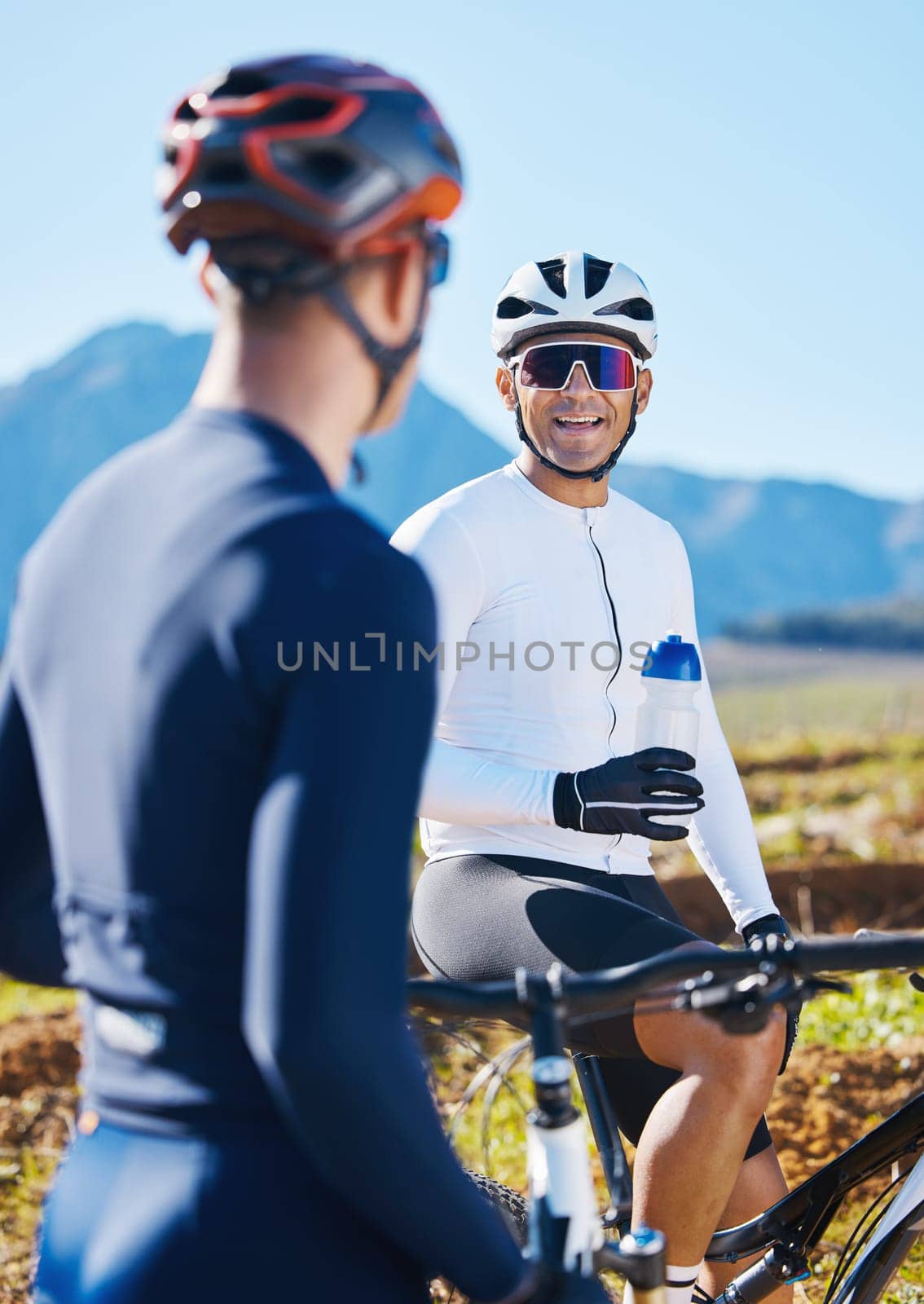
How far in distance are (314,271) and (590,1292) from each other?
1.24 m

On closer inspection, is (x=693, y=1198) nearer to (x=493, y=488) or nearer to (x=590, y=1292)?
(x=590, y=1292)

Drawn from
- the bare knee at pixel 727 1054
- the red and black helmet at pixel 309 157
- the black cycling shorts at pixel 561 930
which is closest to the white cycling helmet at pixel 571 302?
the black cycling shorts at pixel 561 930

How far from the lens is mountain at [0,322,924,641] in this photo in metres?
144

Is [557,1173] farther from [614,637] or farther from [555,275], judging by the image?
[555,275]

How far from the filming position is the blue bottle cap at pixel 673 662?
2641 millimetres

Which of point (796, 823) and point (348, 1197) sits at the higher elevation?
point (348, 1197)

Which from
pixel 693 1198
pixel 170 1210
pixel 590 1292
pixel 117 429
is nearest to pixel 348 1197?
pixel 170 1210

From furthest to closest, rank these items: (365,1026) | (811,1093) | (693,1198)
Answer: (811,1093), (693,1198), (365,1026)

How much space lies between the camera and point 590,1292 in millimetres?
1505

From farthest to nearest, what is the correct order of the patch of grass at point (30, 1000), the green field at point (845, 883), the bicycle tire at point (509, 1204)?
the patch of grass at point (30, 1000) → the green field at point (845, 883) → the bicycle tire at point (509, 1204)

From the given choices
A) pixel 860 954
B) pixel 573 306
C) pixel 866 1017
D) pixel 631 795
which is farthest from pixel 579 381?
pixel 866 1017

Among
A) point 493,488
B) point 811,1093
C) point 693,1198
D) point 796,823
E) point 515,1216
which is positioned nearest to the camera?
point 693,1198

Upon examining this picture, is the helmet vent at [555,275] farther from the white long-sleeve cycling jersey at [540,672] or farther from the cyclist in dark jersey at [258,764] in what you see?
the cyclist in dark jersey at [258,764]

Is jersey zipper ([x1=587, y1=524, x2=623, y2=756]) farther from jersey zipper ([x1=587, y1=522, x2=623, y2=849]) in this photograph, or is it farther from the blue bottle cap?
the blue bottle cap
